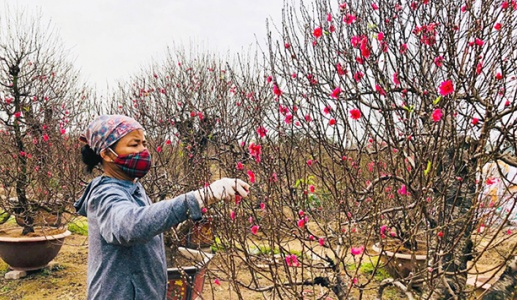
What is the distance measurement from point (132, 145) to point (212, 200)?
0.51 metres

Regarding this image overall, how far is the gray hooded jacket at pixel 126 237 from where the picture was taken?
1259mm

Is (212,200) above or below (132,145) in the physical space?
below

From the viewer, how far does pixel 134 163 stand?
160 cm

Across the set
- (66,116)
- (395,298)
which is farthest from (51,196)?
(395,298)

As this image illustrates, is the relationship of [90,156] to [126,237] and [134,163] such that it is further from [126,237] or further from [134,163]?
[126,237]

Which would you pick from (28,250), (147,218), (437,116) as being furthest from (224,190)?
(28,250)

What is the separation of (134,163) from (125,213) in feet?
1.14

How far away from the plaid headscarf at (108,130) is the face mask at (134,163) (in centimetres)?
5

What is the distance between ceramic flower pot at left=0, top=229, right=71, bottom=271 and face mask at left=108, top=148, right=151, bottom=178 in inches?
159

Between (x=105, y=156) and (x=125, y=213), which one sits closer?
(x=125, y=213)

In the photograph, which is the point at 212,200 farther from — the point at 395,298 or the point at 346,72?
the point at 395,298

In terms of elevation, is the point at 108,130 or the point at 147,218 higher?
the point at 108,130

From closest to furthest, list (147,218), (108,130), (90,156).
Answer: (147,218), (108,130), (90,156)

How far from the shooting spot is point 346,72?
10.4 ft
